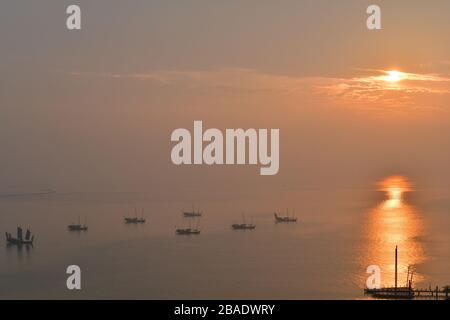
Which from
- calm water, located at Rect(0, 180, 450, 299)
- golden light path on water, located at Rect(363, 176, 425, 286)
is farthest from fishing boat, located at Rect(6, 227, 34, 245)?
golden light path on water, located at Rect(363, 176, 425, 286)

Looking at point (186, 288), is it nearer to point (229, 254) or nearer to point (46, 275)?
point (46, 275)

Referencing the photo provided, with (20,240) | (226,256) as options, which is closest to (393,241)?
(226,256)

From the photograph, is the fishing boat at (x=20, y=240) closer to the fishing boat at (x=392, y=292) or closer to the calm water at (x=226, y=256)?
the calm water at (x=226, y=256)

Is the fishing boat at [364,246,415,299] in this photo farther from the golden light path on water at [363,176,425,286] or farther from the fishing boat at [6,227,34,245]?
the fishing boat at [6,227,34,245]

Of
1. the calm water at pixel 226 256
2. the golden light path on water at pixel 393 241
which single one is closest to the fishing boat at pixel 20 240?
the calm water at pixel 226 256

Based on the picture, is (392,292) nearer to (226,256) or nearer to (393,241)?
(226,256)
